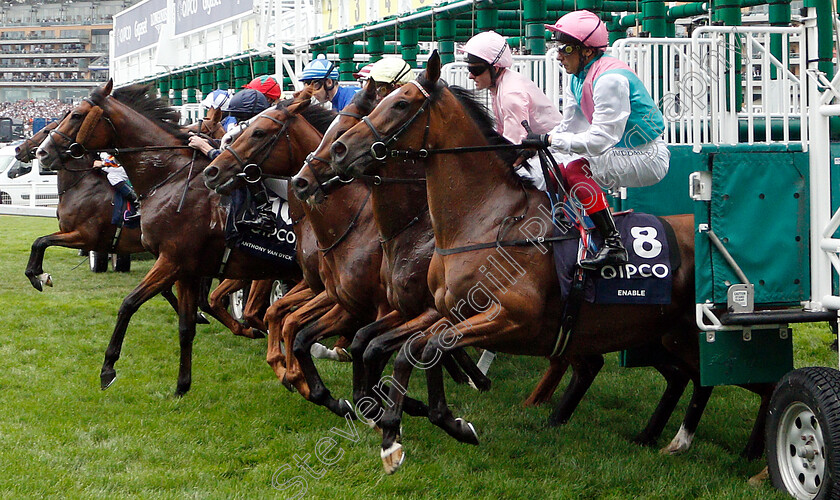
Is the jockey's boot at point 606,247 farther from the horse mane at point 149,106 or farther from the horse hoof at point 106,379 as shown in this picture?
the horse mane at point 149,106

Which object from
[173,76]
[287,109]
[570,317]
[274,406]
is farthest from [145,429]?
[173,76]

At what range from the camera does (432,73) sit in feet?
14.1

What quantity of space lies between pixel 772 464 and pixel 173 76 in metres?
21.1

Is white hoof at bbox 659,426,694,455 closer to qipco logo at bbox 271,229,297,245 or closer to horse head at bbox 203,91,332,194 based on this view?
horse head at bbox 203,91,332,194

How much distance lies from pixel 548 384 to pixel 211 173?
2539mm

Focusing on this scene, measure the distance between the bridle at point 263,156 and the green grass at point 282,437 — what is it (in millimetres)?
1472

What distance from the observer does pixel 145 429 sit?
214 inches

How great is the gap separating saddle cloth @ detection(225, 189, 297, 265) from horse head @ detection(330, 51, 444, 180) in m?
2.25

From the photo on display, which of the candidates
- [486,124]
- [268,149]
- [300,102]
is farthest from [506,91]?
[268,149]

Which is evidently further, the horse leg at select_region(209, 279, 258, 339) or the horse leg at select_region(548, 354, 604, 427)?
the horse leg at select_region(209, 279, 258, 339)

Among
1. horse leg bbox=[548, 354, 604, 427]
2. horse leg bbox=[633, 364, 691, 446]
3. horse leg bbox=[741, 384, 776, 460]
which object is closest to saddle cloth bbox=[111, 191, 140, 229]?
horse leg bbox=[548, 354, 604, 427]

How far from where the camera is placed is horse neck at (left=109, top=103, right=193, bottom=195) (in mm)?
6785

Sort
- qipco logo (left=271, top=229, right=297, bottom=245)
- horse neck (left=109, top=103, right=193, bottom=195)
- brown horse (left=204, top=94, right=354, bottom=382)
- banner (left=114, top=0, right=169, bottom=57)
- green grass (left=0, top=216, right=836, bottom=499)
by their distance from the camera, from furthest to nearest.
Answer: banner (left=114, top=0, right=169, bottom=57) < horse neck (left=109, top=103, right=193, bottom=195) < qipco logo (left=271, top=229, right=297, bottom=245) < brown horse (left=204, top=94, right=354, bottom=382) < green grass (left=0, top=216, right=836, bottom=499)

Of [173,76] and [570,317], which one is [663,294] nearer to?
[570,317]
